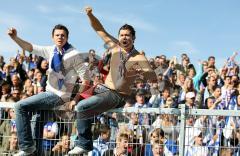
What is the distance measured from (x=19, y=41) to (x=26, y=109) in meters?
0.99

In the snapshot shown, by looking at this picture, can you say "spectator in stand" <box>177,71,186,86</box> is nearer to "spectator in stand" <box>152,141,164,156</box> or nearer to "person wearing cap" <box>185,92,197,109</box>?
→ "person wearing cap" <box>185,92,197,109</box>

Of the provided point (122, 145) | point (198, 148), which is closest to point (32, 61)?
point (122, 145)

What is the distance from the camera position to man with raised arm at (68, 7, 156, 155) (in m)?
6.39

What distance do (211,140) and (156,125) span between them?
78 centimetres

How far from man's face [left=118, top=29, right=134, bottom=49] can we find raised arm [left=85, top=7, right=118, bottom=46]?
0.11 metres

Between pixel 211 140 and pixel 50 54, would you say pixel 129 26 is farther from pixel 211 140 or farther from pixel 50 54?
pixel 211 140

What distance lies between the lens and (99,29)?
6.76 metres

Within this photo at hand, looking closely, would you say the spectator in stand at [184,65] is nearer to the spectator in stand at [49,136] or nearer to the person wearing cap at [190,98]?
the person wearing cap at [190,98]

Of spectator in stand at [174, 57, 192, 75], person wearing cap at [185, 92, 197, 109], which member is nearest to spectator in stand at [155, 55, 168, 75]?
spectator in stand at [174, 57, 192, 75]

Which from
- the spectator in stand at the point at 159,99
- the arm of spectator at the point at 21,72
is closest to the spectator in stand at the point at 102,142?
the spectator in stand at the point at 159,99

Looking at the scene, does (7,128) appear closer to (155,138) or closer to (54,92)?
(54,92)

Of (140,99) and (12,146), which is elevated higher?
(140,99)

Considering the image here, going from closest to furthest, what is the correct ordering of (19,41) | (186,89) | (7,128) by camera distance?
(19,41) < (7,128) < (186,89)

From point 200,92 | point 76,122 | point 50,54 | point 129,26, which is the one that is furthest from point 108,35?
point 200,92
